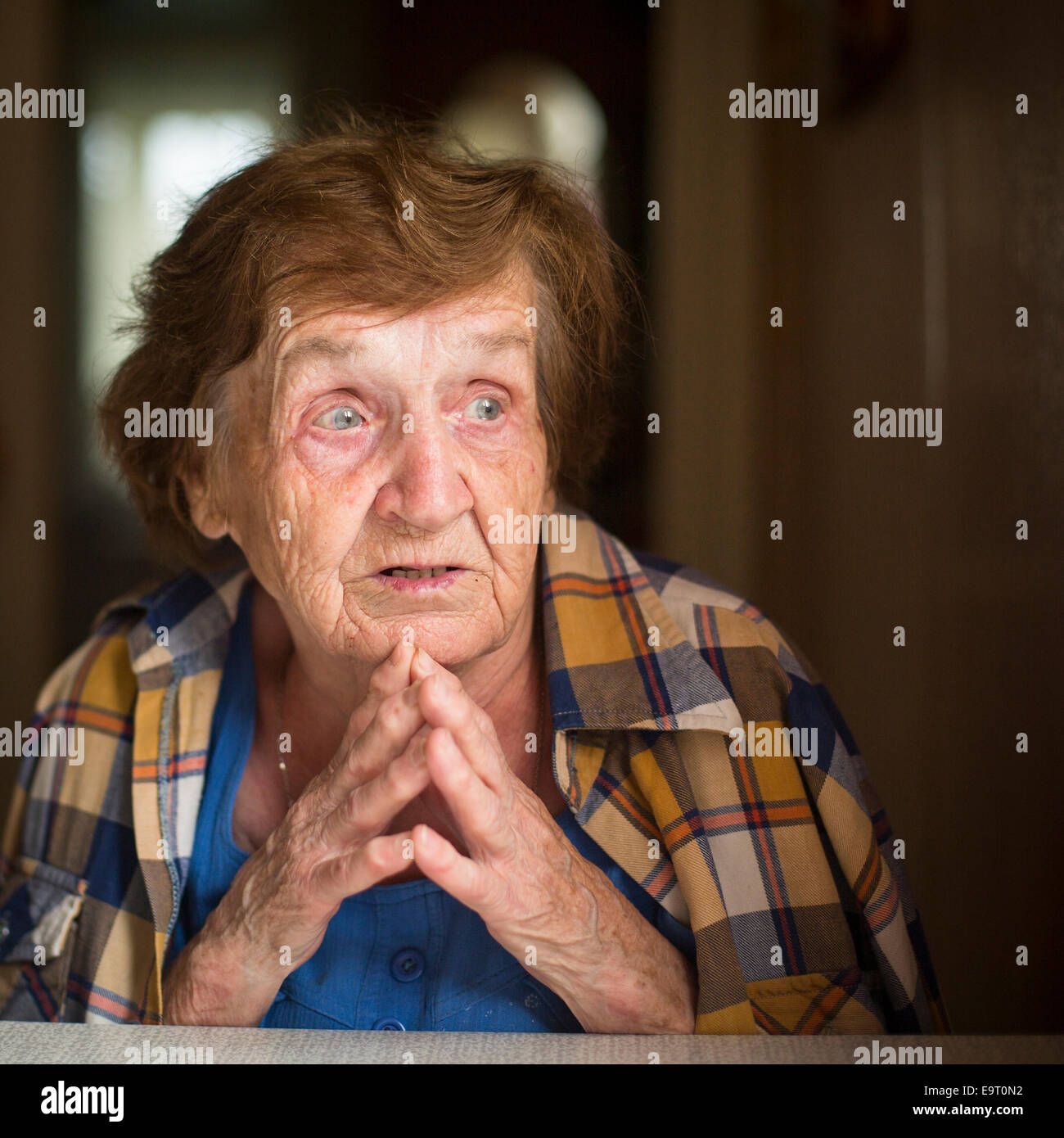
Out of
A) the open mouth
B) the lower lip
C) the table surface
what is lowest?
the table surface

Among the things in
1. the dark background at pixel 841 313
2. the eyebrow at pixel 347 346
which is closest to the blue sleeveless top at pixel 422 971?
the dark background at pixel 841 313

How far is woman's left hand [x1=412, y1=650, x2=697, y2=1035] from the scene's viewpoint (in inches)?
34.3

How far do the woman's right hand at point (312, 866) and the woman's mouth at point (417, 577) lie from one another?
0.06 metres

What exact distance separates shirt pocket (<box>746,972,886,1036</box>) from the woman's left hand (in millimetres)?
67

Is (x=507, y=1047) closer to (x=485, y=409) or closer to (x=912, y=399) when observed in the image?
(x=485, y=409)

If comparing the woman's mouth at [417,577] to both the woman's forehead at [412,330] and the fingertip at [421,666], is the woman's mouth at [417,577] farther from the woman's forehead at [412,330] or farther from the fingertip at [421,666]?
the woman's forehead at [412,330]

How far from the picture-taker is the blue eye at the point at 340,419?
0.95m

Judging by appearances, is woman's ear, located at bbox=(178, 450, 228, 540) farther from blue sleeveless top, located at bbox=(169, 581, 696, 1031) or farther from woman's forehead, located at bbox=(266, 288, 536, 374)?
blue sleeveless top, located at bbox=(169, 581, 696, 1031)

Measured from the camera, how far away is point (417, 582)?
0.96 m

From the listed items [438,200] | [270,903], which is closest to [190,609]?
[270,903]

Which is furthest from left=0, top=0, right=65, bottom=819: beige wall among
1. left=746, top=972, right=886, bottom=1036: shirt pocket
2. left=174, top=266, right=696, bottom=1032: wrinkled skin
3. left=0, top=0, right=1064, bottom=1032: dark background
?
left=746, top=972, right=886, bottom=1036: shirt pocket
